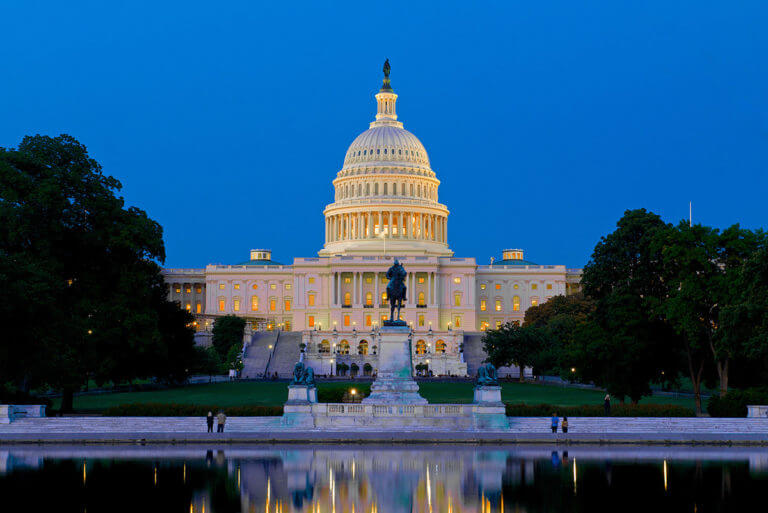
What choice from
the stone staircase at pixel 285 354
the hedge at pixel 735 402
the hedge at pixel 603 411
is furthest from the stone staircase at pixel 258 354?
the hedge at pixel 735 402

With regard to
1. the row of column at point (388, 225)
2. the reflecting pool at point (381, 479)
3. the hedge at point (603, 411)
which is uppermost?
the row of column at point (388, 225)

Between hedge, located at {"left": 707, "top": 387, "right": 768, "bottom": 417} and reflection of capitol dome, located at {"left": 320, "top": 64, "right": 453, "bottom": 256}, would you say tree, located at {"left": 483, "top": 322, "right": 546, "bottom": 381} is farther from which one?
reflection of capitol dome, located at {"left": 320, "top": 64, "right": 453, "bottom": 256}

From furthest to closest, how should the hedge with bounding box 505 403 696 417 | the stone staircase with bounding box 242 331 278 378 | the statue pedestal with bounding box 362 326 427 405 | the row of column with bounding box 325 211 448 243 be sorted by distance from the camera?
1. the row of column with bounding box 325 211 448 243
2. the stone staircase with bounding box 242 331 278 378
3. the statue pedestal with bounding box 362 326 427 405
4. the hedge with bounding box 505 403 696 417

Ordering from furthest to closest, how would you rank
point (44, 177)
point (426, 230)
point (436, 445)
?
point (426, 230)
point (44, 177)
point (436, 445)

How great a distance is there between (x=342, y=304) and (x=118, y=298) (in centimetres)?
9519

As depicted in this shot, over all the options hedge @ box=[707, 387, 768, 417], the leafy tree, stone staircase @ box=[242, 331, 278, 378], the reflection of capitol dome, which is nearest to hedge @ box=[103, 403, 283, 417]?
hedge @ box=[707, 387, 768, 417]

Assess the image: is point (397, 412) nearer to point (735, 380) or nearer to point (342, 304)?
point (735, 380)

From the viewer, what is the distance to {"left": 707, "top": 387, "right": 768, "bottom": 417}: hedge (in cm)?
4609

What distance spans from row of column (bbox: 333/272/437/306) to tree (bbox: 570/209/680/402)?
295 feet

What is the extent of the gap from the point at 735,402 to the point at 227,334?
79624 mm

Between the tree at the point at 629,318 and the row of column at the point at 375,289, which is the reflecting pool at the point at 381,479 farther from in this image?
the row of column at the point at 375,289

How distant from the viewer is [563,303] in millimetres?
123500

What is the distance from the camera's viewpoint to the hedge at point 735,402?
46094 millimetres

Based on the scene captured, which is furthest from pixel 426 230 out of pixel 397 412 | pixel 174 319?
pixel 397 412
